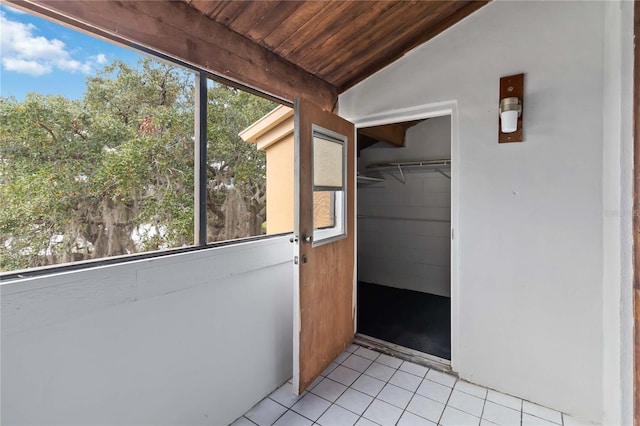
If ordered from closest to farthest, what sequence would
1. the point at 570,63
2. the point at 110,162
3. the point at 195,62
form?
the point at 110,162 < the point at 195,62 < the point at 570,63

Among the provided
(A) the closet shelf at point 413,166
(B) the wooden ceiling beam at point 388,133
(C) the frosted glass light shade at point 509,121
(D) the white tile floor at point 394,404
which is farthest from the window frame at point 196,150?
(A) the closet shelf at point 413,166

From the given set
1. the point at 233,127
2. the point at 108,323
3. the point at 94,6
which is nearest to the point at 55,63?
the point at 94,6

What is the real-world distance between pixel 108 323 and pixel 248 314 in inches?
29.4

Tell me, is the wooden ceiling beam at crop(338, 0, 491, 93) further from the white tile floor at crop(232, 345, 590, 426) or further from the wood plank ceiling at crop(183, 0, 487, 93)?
the white tile floor at crop(232, 345, 590, 426)

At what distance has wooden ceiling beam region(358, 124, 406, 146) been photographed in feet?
9.74

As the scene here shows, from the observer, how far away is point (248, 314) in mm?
1763

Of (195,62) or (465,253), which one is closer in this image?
(195,62)

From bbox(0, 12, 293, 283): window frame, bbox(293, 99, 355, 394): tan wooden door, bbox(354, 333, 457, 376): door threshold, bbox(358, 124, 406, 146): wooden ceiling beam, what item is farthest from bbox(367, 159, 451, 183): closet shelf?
bbox(0, 12, 293, 283): window frame

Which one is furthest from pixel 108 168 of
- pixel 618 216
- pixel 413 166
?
pixel 413 166

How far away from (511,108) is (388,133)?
1672 millimetres

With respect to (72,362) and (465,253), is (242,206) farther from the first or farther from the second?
(465,253)

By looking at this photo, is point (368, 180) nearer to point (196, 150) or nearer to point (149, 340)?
point (196, 150)

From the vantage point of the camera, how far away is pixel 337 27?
5.79 feet

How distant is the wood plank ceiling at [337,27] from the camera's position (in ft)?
5.00
